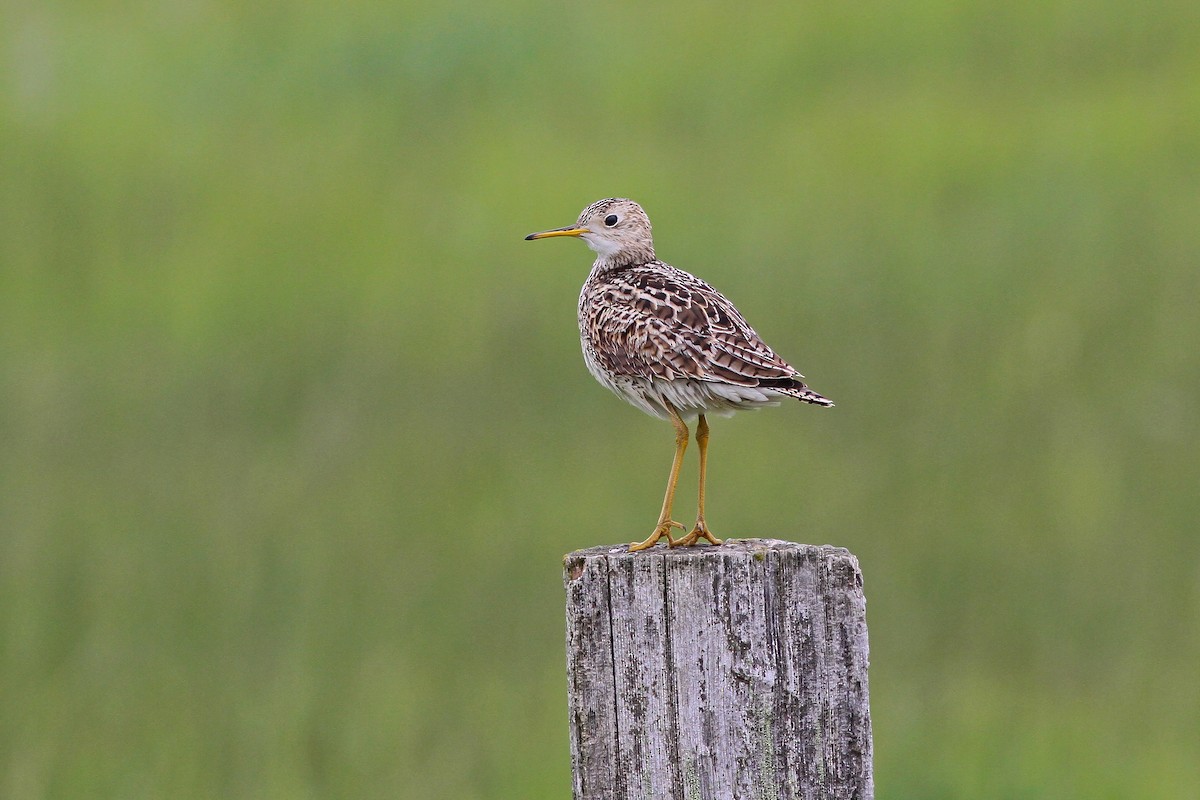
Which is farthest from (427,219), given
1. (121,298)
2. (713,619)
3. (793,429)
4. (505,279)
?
(713,619)

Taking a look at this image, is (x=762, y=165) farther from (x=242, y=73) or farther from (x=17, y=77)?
(x=17, y=77)

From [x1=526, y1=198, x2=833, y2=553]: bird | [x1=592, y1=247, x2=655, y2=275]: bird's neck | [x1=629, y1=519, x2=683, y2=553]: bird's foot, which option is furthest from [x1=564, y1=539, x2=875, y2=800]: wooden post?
[x1=592, y1=247, x2=655, y2=275]: bird's neck

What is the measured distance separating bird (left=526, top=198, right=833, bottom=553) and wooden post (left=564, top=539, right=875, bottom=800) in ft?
2.45

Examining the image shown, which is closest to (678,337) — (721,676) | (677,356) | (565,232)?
(677,356)

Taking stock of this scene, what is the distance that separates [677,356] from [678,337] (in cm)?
10

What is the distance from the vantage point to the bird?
5426 millimetres

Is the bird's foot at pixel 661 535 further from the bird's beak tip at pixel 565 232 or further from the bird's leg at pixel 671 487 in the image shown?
the bird's beak tip at pixel 565 232

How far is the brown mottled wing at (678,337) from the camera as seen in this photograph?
215 inches

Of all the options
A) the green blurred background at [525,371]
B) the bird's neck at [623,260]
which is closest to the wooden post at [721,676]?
the bird's neck at [623,260]

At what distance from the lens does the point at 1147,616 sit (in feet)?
32.3

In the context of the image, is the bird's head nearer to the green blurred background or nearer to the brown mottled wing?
the brown mottled wing

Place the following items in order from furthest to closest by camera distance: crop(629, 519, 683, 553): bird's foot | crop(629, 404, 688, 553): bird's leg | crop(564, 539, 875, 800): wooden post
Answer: crop(629, 404, 688, 553): bird's leg
crop(629, 519, 683, 553): bird's foot
crop(564, 539, 875, 800): wooden post

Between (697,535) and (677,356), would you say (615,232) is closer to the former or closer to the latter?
(677,356)

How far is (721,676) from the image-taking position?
4223 mm
